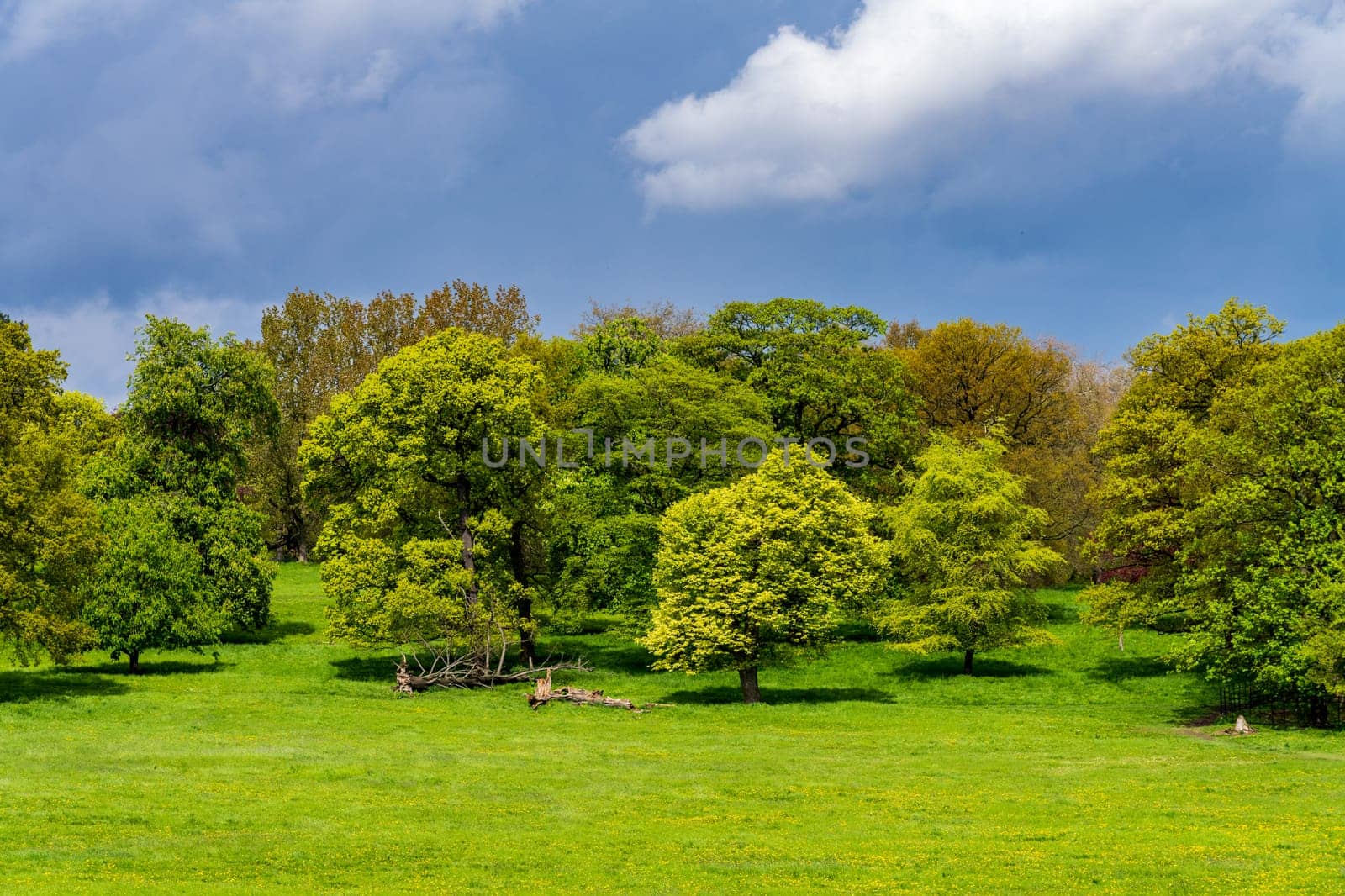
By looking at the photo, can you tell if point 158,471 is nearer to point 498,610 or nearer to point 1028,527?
point 498,610

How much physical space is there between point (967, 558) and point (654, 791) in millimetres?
29918

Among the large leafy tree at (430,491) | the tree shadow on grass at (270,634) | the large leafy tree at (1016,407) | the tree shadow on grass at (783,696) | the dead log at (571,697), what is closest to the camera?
the dead log at (571,697)

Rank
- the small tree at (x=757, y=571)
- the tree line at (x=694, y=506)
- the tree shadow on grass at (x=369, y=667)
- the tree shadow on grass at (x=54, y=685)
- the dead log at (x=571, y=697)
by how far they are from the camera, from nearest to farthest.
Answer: the tree line at (x=694, y=506) < the tree shadow on grass at (x=54, y=685) < the small tree at (x=757, y=571) < the dead log at (x=571, y=697) < the tree shadow on grass at (x=369, y=667)

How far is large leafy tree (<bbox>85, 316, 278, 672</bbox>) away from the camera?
5491 cm

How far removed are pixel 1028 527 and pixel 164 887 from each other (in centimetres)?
4588

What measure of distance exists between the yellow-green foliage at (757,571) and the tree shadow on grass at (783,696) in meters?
2.58

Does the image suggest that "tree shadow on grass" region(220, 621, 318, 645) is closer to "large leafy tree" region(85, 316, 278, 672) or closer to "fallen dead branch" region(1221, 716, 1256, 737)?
"large leafy tree" region(85, 316, 278, 672)

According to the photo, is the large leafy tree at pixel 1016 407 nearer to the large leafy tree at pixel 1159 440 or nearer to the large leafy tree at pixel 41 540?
the large leafy tree at pixel 1159 440

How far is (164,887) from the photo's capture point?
19.5 meters

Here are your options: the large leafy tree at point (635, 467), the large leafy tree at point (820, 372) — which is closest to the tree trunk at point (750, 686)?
the large leafy tree at point (635, 467)

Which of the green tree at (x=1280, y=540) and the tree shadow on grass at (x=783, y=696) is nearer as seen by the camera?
the green tree at (x=1280, y=540)

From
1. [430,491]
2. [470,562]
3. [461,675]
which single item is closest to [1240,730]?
[461,675]

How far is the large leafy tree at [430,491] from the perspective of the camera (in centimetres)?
5166

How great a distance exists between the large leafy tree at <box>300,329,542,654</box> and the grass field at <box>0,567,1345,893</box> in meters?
3.76
